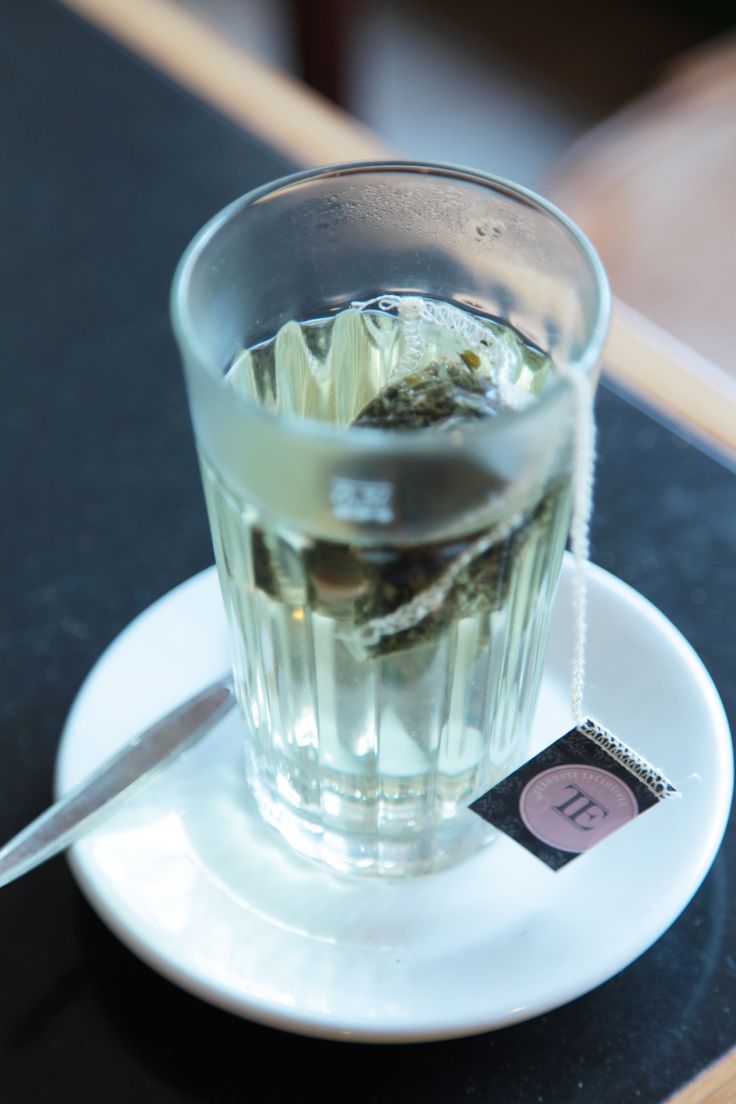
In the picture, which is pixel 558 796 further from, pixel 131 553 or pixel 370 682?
pixel 131 553

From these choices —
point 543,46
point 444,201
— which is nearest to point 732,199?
point 444,201

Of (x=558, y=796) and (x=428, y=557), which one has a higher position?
(x=428, y=557)

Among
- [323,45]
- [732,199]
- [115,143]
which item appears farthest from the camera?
[323,45]

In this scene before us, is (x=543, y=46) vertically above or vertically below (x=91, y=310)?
below

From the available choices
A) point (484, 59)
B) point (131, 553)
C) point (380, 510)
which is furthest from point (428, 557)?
point (484, 59)

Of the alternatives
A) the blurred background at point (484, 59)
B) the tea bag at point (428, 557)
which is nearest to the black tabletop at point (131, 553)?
the tea bag at point (428, 557)

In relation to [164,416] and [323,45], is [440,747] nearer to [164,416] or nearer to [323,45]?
[164,416]

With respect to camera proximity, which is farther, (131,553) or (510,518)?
(131,553)
